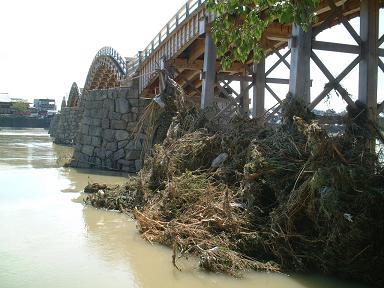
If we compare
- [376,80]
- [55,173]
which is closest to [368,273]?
[376,80]

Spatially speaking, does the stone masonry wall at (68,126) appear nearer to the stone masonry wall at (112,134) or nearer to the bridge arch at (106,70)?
Result: the bridge arch at (106,70)

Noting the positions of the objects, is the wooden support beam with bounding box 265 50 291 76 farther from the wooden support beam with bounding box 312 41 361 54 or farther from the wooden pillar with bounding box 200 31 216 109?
the wooden support beam with bounding box 312 41 361 54

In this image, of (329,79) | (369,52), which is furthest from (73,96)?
(369,52)

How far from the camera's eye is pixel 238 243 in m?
6.38

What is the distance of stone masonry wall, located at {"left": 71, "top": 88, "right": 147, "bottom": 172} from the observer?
1845 cm

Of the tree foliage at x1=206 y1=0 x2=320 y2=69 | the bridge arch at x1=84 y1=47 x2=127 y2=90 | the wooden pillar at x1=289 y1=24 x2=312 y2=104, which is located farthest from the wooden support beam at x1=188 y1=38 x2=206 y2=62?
the tree foliage at x1=206 y1=0 x2=320 y2=69

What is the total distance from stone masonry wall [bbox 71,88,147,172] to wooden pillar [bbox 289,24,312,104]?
10090 mm

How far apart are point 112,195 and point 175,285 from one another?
5525 mm

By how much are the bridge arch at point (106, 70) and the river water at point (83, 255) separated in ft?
55.9

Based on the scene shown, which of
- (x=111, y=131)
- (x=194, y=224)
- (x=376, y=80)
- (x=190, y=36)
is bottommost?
(x=194, y=224)

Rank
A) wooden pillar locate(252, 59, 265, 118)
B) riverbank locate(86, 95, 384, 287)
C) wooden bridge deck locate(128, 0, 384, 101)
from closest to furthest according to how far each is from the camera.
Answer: riverbank locate(86, 95, 384, 287), wooden bridge deck locate(128, 0, 384, 101), wooden pillar locate(252, 59, 265, 118)

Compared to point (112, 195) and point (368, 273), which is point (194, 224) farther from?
point (112, 195)

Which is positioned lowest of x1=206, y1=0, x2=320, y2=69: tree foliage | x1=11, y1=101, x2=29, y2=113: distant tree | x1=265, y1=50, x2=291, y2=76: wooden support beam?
x1=206, y1=0, x2=320, y2=69: tree foliage

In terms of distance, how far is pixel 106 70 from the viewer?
107 ft
